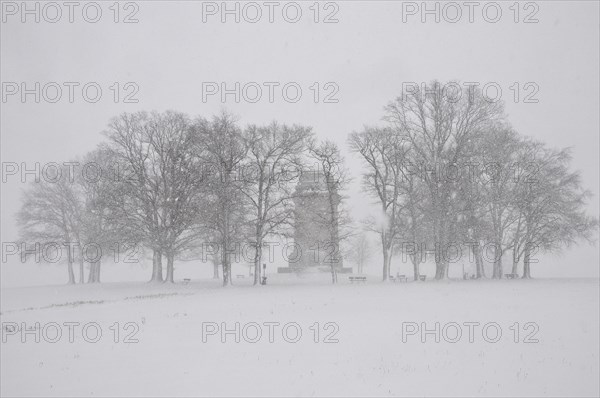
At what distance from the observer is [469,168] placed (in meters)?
35.4

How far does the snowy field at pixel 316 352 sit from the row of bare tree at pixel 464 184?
15.7 metres

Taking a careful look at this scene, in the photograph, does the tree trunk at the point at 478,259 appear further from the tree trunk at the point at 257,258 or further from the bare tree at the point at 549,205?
the tree trunk at the point at 257,258

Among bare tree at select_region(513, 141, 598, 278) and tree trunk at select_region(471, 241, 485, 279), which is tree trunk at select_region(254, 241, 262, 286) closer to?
tree trunk at select_region(471, 241, 485, 279)

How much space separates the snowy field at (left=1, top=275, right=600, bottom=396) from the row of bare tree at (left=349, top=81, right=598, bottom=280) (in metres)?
15.7

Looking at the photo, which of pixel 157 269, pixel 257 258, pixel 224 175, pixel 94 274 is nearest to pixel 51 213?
pixel 94 274

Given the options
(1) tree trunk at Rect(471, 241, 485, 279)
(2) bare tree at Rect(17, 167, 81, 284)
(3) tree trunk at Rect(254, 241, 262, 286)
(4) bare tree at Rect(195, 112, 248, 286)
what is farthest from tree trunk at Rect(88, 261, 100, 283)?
(1) tree trunk at Rect(471, 241, 485, 279)

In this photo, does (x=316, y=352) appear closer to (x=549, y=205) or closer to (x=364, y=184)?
(x=364, y=184)

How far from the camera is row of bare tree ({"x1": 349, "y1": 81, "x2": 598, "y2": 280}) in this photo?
35438mm

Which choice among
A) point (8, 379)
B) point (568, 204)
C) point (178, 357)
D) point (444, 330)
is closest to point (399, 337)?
point (444, 330)

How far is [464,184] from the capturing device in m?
35.7

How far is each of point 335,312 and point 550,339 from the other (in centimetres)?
748

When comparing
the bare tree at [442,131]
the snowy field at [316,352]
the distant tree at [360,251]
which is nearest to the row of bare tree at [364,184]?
the bare tree at [442,131]

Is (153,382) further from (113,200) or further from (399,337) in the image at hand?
(113,200)

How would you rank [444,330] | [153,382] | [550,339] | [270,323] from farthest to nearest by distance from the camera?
[270,323]
[444,330]
[550,339]
[153,382]
